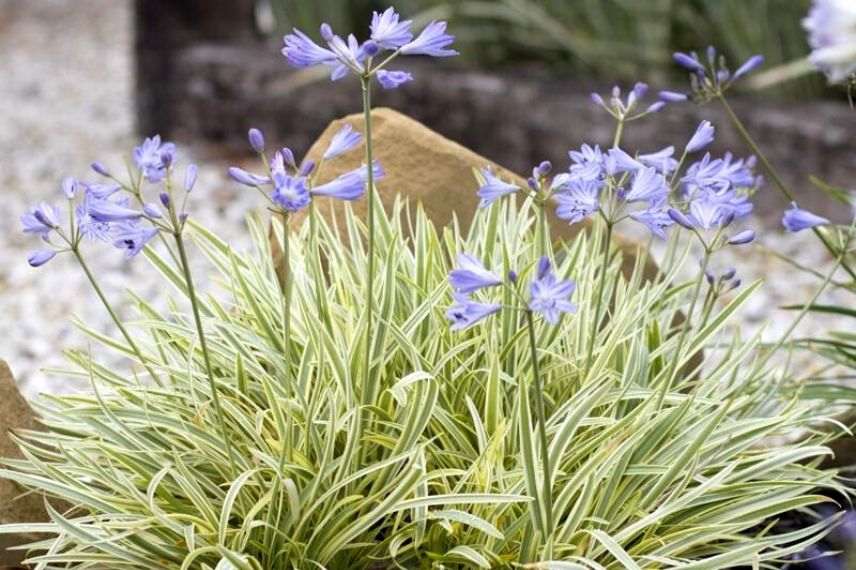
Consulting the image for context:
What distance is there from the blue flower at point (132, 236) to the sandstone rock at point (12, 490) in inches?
19.8

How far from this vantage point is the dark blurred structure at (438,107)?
15.0 feet

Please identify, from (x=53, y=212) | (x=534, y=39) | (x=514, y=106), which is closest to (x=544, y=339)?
(x=53, y=212)

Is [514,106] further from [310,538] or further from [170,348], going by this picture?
[310,538]

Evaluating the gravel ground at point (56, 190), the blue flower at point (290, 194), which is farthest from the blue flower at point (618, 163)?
the gravel ground at point (56, 190)

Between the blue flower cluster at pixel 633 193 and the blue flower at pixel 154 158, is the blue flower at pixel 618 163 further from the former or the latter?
the blue flower at pixel 154 158

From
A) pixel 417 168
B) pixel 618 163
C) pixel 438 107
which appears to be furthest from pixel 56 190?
pixel 618 163

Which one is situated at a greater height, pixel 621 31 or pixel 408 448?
pixel 621 31

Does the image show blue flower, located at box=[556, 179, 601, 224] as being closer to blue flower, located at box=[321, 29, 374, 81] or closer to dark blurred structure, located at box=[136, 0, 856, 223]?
blue flower, located at box=[321, 29, 374, 81]

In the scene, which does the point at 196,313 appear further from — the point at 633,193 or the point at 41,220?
the point at 633,193

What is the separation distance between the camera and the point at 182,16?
5746 millimetres

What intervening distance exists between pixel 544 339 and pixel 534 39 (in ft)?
11.6

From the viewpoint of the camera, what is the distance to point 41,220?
5.37 ft

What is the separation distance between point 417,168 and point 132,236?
38.7 inches

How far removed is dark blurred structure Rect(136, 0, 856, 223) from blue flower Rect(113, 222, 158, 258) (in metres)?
3.29
